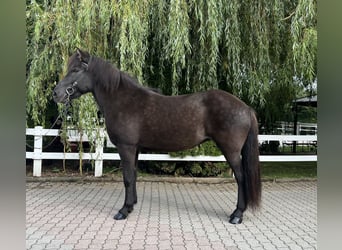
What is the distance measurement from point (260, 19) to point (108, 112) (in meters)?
3.31

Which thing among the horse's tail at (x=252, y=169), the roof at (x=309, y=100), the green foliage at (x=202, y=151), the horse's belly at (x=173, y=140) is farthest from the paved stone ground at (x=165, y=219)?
the roof at (x=309, y=100)

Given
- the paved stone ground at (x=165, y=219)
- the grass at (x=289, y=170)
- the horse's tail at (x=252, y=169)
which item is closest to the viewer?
the paved stone ground at (x=165, y=219)

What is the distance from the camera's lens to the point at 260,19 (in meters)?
6.04

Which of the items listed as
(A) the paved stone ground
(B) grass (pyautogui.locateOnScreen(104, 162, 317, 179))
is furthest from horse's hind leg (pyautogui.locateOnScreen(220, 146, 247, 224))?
(B) grass (pyautogui.locateOnScreen(104, 162, 317, 179))

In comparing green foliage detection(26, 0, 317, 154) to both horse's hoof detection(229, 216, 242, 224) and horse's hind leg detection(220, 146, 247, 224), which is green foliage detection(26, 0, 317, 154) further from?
horse's hoof detection(229, 216, 242, 224)

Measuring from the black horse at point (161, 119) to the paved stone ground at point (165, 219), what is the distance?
1.22 ft

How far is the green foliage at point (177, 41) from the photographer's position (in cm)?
547

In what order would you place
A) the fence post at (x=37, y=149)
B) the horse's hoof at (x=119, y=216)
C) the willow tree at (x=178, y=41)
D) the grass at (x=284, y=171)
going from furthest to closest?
1. the grass at (x=284, y=171)
2. the fence post at (x=37, y=149)
3. the willow tree at (x=178, y=41)
4. the horse's hoof at (x=119, y=216)

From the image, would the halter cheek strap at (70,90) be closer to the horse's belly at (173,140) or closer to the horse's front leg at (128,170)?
the horse's front leg at (128,170)

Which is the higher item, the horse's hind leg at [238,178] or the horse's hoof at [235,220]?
the horse's hind leg at [238,178]

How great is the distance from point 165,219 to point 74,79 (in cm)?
217

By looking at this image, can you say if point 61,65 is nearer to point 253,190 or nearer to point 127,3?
point 127,3
